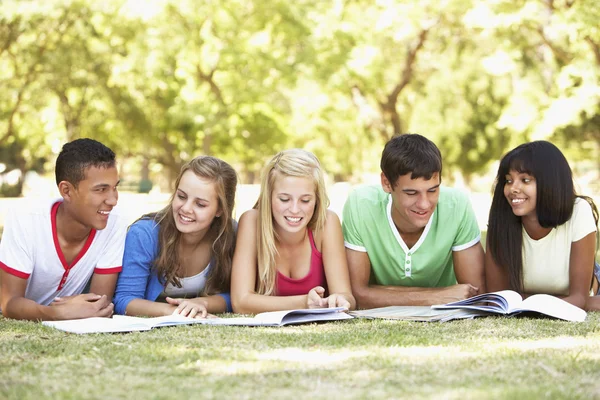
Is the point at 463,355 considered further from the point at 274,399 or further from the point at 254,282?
the point at 254,282

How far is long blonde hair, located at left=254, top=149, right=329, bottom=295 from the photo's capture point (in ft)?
17.9

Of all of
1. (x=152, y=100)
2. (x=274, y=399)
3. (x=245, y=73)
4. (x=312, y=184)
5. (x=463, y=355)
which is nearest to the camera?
(x=274, y=399)

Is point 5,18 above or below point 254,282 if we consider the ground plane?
above

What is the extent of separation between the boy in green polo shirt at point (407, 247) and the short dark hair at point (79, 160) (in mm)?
1796

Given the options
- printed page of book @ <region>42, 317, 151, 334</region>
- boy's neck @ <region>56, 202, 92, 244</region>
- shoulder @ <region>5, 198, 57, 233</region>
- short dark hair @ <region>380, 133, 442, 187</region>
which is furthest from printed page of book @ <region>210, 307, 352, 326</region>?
shoulder @ <region>5, 198, 57, 233</region>

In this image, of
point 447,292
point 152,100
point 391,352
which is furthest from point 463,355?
point 152,100

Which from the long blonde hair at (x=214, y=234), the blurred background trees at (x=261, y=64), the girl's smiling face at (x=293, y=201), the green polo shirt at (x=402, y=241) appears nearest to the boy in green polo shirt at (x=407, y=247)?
the green polo shirt at (x=402, y=241)

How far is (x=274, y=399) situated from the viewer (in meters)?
3.03

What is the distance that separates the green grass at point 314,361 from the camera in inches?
125

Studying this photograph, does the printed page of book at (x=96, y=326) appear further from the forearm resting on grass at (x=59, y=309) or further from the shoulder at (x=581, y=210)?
the shoulder at (x=581, y=210)

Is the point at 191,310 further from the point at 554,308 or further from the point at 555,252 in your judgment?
the point at 555,252

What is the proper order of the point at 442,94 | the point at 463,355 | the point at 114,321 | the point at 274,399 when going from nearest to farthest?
1. the point at 274,399
2. the point at 463,355
3. the point at 114,321
4. the point at 442,94

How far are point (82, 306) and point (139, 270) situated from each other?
22.8 inches

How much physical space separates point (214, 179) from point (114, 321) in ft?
4.28
